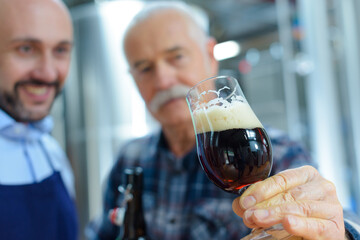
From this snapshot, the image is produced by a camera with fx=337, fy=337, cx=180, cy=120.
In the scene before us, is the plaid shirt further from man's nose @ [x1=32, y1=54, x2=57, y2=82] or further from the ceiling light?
the ceiling light

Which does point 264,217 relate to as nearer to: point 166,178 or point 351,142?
point 166,178

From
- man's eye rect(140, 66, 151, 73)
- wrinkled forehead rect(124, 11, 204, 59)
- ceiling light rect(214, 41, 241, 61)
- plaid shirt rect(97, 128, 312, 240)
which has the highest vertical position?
ceiling light rect(214, 41, 241, 61)

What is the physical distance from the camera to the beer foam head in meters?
0.68

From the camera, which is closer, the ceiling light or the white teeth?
the white teeth

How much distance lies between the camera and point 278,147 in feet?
3.88

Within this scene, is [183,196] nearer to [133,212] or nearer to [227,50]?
[133,212]

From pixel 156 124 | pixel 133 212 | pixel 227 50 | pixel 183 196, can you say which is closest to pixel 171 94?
pixel 183 196

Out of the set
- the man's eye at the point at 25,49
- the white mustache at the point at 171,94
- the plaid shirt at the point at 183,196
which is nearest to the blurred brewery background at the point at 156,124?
the plaid shirt at the point at 183,196

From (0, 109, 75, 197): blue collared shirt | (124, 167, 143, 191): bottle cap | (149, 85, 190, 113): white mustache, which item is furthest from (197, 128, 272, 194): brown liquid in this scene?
(0, 109, 75, 197): blue collared shirt

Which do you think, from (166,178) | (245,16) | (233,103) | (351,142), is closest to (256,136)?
(233,103)

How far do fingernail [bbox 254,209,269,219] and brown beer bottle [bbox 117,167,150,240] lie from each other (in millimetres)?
468

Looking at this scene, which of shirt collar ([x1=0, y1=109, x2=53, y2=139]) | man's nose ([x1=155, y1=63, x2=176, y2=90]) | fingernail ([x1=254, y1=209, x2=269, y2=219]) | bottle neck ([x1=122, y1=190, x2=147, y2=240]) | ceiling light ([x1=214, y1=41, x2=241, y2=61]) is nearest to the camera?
fingernail ([x1=254, y1=209, x2=269, y2=219])

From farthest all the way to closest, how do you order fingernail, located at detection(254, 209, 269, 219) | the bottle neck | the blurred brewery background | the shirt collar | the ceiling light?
the ceiling light < the blurred brewery background < the shirt collar < the bottle neck < fingernail, located at detection(254, 209, 269, 219)

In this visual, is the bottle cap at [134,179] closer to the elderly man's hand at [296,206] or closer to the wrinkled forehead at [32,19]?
the elderly man's hand at [296,206]
